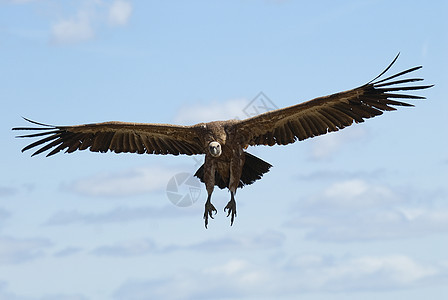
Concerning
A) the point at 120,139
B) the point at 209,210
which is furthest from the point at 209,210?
the point at 120,139

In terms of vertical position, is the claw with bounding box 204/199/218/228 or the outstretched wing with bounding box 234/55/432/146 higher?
the outstretched wing with bounding box 234/55/432/146

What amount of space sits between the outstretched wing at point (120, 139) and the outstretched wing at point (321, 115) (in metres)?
1.42

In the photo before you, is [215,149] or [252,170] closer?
[215,149]

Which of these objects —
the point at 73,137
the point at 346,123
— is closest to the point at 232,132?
the point at 346,123

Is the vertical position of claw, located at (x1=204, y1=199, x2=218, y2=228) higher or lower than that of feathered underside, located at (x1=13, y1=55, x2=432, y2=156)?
lower

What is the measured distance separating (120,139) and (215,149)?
324cm

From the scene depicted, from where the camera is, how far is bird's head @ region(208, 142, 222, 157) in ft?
68.8

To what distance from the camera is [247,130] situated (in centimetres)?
2173

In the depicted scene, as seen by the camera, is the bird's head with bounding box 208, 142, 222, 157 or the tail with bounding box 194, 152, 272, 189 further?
the tail with bounding box 194, 152, 272, 189

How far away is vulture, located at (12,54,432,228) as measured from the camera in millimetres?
21000

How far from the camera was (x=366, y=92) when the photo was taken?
827 inches

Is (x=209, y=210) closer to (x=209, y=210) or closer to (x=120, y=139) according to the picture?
(x=209, y=210)

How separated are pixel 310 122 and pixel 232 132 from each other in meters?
1.62

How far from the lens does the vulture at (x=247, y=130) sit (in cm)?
2100
